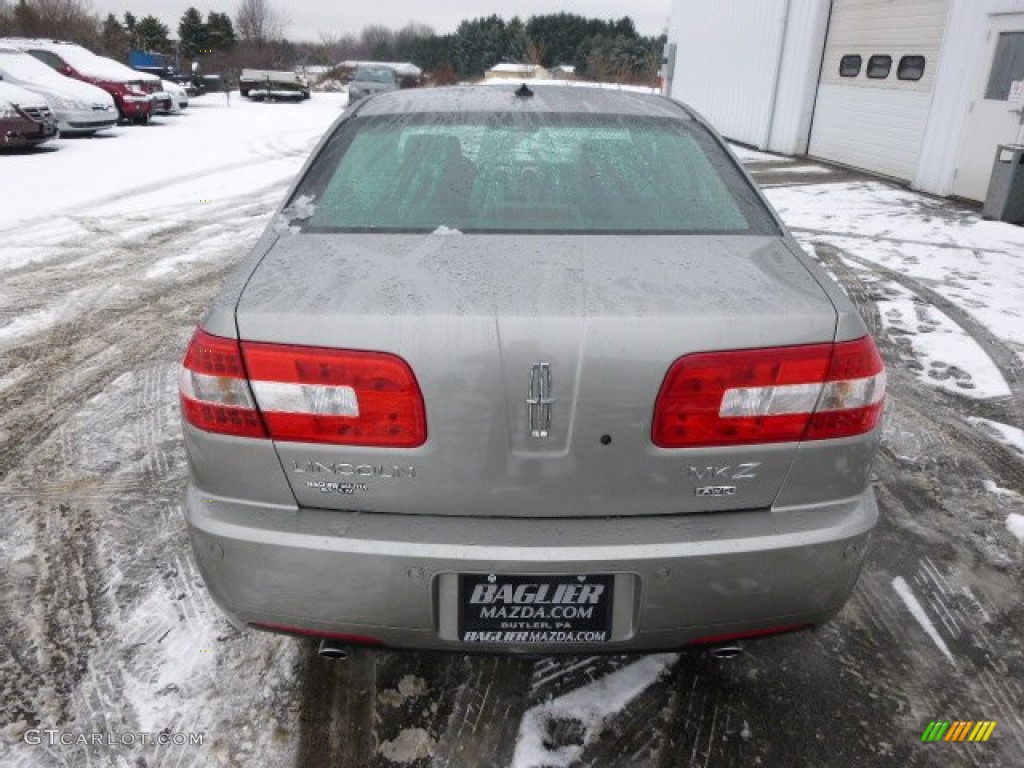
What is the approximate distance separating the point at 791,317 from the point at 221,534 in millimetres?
1363

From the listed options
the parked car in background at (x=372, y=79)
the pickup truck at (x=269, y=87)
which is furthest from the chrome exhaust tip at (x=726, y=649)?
the pickup truck at (x=269, y=87)

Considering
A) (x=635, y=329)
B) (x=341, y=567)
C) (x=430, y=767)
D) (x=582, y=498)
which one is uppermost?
(x=635, y=329)

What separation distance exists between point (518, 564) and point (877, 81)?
13.2 m

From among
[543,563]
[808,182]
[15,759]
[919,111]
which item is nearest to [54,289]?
[15,759]

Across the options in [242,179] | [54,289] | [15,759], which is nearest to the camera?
[15,759]

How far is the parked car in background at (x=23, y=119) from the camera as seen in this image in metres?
10.9

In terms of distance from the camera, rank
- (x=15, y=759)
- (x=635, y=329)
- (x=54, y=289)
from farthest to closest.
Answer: (x=54, y=289) < (x=15, y=759) < (x=635, y=329)

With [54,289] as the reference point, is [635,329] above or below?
above

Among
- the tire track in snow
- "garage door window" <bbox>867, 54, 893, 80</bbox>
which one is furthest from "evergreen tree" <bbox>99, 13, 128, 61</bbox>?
the tire track in snow

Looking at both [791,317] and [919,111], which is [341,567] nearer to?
[791,317]

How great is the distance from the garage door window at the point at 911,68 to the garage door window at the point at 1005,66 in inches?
Answer: 63.3

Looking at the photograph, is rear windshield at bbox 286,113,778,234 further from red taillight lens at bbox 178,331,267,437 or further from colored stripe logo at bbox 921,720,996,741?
colored stripe logo at bbox 921,720,996,741

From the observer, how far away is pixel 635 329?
5.10 feet

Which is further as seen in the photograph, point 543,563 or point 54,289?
point 54,289
